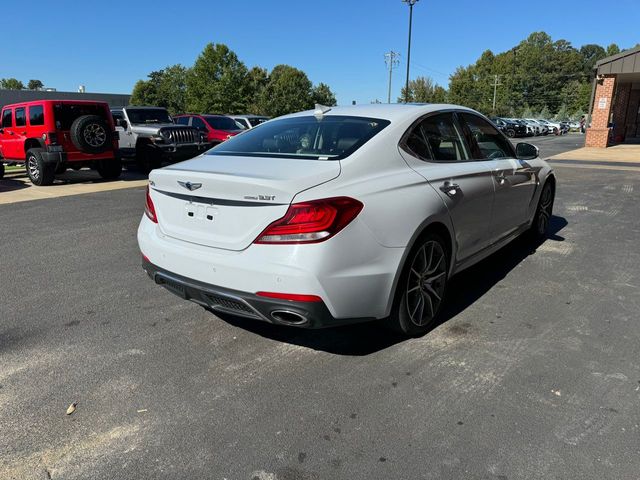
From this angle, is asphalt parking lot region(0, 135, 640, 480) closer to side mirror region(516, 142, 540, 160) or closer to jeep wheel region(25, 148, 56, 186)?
side mirror region(516, 142, 540, 160)

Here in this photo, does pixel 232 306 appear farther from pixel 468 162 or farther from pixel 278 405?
pixel 468 162

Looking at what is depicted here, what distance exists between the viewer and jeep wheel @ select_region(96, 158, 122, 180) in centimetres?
1238

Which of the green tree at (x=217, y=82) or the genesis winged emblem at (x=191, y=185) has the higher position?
the green tree at (x=217, y=82)

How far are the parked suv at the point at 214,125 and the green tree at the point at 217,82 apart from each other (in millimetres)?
35520

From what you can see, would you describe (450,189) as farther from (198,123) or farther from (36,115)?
(198,123)

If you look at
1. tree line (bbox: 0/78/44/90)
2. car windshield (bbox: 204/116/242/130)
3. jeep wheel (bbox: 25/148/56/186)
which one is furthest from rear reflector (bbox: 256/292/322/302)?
tree line (bbox: 0/78/44/90)

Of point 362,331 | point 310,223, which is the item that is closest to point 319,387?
point 362,331

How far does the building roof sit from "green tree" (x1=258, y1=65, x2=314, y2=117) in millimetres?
40910

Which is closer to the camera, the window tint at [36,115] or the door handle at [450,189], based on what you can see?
the door handle at [450,189]

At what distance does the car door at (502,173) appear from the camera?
4.34 meters

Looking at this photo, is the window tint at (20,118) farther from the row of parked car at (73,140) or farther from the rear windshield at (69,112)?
the rear windshield at (69,112)

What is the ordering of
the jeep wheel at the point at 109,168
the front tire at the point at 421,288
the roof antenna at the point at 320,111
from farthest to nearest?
the jeep wheel at the point at 109,168, the roof antenna at the point at 320,111, the front tire at the point at 421,288

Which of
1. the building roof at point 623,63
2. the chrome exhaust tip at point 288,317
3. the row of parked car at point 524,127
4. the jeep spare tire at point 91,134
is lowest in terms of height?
the chrome exhaust tip at point 288,317

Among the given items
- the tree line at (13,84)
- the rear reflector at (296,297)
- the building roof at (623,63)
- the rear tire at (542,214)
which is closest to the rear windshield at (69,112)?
the rear tire at (542,214)
